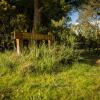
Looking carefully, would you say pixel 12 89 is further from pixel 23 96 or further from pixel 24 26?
pixel 24 26

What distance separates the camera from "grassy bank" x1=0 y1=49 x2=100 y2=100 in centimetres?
601

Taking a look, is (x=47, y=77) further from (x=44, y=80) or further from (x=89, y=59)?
(x=89, y=59)

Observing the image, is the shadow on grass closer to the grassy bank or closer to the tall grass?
the tall grass

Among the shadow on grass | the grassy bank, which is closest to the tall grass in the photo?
the grassy bank

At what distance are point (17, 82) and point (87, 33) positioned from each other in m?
16.8

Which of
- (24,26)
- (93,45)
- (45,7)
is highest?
(45,7)

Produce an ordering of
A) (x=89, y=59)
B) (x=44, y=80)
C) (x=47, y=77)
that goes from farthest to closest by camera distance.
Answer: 1. (x=89, y=59)
2. (x=47, y=77)
3. (x=44, y=80)

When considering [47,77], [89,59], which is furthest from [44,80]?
[89,59]

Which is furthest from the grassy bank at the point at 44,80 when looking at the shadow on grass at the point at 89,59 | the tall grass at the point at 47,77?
the shadow on grass at the point at 89,59

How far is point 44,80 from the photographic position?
748 centimetres

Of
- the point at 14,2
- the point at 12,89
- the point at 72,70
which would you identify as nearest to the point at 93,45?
the point at 14,2

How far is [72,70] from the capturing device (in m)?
9.31

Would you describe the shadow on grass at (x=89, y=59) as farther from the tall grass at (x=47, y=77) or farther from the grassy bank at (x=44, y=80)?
the grassy bank at (x=44, y=80)

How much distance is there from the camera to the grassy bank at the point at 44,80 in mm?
6012
